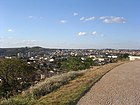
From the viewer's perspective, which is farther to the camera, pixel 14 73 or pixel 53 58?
pixel 53 58

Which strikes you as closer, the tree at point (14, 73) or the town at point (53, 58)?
the tree at point (14, 73)

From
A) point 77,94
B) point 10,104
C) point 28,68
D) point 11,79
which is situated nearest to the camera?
point 10,104

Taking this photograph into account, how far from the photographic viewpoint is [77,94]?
41.4 ft

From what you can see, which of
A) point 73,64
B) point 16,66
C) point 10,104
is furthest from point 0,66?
point 10,104

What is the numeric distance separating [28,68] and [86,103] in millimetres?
27104

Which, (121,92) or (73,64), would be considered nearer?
(121,92)

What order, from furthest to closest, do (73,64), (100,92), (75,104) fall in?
(73,64), (100,92), (75,104)

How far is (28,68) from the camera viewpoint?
3734 centimetres

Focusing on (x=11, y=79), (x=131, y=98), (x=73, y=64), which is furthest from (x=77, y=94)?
(x=73, y=64)

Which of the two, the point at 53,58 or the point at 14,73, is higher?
the point at 14,73

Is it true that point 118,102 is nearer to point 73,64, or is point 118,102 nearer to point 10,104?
point 10,104

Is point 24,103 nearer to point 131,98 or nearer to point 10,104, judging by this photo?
point 10,104

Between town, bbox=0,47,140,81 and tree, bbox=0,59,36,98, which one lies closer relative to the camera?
tree, bbox=0,59,36,98

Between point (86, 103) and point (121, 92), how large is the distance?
319cm
